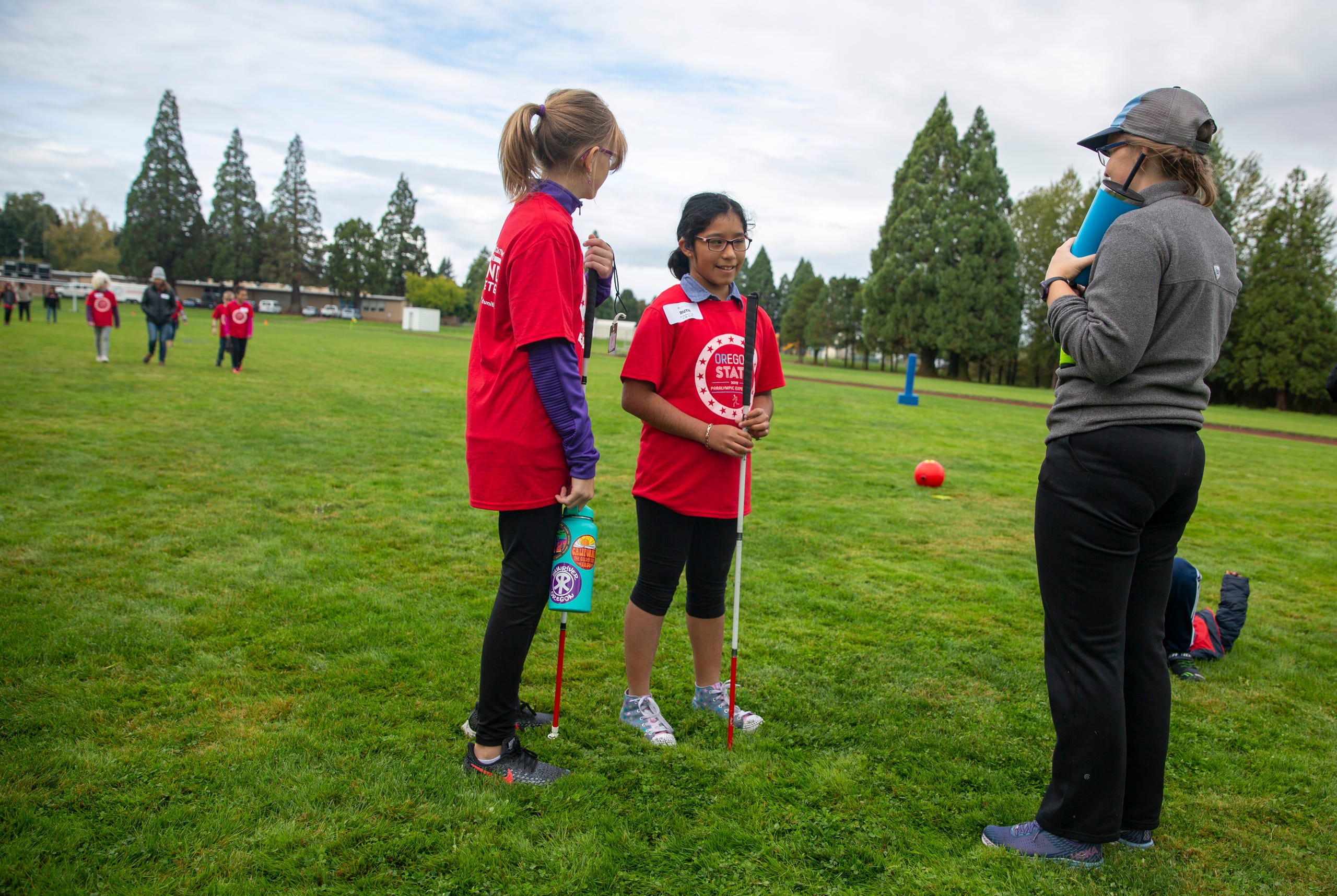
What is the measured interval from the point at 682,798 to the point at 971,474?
8.56 m

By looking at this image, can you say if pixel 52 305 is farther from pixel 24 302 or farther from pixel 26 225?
pixel 26 225

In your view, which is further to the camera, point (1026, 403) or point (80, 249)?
point (80, 249)

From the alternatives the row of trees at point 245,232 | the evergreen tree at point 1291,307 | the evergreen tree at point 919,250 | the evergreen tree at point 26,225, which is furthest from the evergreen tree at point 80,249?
the evergreen tree at point 1291,307

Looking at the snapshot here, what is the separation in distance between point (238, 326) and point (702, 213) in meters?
16.2

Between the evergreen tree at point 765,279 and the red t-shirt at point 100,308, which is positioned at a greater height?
the evergreen tree at point 765,279

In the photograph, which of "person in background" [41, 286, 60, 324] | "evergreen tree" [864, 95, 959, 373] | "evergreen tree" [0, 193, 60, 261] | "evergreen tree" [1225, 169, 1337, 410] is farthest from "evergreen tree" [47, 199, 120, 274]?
"evergreen tree" [1225, 169, 1337, 410]

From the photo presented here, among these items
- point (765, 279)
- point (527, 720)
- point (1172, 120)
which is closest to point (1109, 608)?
point (1172, 120)

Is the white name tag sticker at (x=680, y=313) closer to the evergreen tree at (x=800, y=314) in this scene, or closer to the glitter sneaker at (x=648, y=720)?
the glitter sneaker at (x=648, y=720)

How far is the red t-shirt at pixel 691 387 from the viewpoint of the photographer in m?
3.15

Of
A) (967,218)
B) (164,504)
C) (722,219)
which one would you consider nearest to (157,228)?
(967,218)

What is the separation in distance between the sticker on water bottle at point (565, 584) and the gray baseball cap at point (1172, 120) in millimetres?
2282

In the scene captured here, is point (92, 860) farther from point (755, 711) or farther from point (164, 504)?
point (164, 504)

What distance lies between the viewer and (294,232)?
84812 mm

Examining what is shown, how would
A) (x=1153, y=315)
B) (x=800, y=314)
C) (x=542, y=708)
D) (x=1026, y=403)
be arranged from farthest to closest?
Answer: (x=800, y=314)
(x=1026, y=403)
(x=542, y=708)
(x=1153, y=315)
